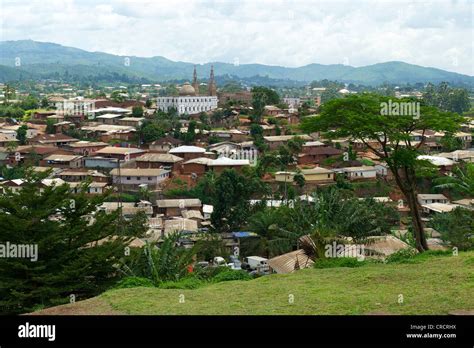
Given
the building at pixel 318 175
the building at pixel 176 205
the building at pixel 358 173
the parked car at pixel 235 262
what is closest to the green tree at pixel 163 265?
the parked car at pixel 235 262

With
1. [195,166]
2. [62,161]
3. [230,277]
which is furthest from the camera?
[62,161]

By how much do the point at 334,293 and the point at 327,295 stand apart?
5.4 inches

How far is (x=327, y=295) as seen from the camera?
736 cm

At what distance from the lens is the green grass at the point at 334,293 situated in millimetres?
6754

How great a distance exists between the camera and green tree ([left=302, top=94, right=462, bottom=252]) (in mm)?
9930

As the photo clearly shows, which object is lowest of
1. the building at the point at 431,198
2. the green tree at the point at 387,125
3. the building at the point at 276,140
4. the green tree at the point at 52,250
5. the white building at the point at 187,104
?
the building at the point at 431,198

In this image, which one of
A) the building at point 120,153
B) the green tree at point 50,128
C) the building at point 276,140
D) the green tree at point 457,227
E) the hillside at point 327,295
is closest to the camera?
the hillside at point 327,295

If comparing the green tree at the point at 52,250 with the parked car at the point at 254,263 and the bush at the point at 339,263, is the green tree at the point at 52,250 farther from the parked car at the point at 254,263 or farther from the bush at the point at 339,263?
the parked car at the point at 254,263

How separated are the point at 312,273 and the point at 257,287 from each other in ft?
3.77

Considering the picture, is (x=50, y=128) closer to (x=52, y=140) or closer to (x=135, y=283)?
(x=52, y=140)

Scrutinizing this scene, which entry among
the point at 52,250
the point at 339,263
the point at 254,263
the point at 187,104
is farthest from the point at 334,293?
the point at 187,104

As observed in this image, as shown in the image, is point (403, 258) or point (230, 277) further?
point (403, 258)
